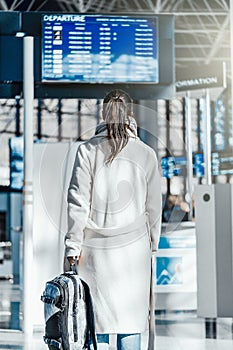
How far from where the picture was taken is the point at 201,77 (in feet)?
24.4

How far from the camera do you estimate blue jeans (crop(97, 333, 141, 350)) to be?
335 centimetres

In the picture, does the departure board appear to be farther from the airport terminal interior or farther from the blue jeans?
the blue jeans

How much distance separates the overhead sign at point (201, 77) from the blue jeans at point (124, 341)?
4.26 m

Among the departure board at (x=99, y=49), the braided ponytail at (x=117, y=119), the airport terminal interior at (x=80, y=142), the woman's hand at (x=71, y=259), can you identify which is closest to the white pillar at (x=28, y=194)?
the airport terminal interior at (x=80, y=142)

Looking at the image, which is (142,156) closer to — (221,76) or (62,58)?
(62,58)

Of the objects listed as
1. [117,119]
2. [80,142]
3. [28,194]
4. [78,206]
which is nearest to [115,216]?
[78,206]

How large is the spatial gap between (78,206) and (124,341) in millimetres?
632

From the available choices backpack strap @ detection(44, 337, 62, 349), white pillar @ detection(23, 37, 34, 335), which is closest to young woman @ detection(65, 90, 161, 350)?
backpack strap @ detection(44, 337, 62, 349)

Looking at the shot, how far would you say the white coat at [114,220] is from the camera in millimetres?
3311

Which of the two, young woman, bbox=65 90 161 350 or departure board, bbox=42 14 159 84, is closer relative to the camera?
young woman, bbox=65 90 161 350

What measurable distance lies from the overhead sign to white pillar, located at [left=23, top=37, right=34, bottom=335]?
2235 mm

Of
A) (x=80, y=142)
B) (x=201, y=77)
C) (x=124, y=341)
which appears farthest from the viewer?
(x=201, y=77)

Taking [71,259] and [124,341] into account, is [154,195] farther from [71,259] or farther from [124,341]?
[124,341]

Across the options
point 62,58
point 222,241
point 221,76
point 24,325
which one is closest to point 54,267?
point 24,325
